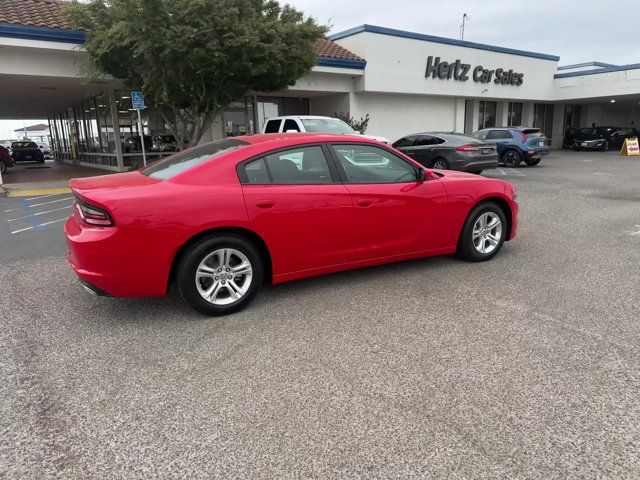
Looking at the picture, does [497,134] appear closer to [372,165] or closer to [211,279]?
[372,165]

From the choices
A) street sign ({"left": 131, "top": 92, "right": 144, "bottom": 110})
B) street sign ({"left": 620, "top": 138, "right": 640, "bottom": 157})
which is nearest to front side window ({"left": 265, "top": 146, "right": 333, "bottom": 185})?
street sign ({"left": 131, "top": 92, "right": 144, "bottom": 110})

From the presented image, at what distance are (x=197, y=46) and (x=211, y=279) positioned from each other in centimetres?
885

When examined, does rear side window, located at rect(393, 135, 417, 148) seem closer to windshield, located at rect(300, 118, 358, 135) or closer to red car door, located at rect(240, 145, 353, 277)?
windshield, located at rect(300, 118, 358, 135)

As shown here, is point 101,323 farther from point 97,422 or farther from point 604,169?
point 604,169

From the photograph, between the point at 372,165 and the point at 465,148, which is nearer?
the point at 372,165

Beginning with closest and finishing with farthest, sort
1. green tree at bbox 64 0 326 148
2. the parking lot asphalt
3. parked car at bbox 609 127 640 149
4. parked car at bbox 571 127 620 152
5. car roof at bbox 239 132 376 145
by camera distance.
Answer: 1. the parking lot asphalt
2. car roof at bbox 239 132 376 145
3. green tree at bbox 64 0 326 148
4. parked car at bbox 571 127 620 152
5. parked car at bbox 609 127 640 149

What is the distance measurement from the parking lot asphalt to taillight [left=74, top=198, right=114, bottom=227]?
0.89 m

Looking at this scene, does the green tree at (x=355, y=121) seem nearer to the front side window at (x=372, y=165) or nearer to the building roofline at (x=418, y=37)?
the building roofline at (x=418, y=37)

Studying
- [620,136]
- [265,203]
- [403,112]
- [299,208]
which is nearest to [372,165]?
[299,208]

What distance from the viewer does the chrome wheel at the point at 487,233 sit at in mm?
5512

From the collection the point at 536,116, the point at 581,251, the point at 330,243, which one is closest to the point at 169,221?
the point at 330,243

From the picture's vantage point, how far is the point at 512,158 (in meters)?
18.7

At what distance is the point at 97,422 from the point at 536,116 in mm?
34151

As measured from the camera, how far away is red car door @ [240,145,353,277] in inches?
163
